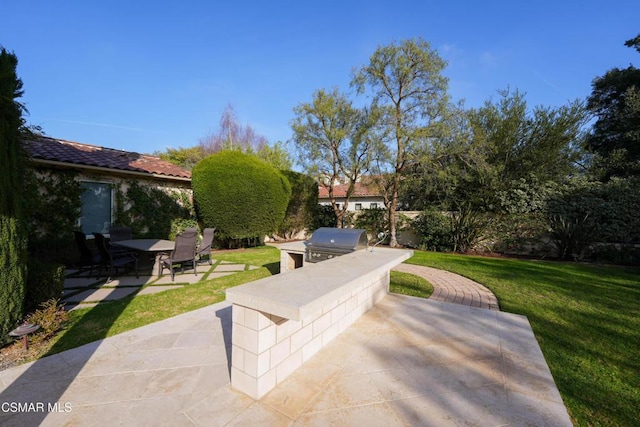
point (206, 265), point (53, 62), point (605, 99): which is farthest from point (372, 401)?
point (605, 99)

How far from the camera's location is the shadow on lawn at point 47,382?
182cm

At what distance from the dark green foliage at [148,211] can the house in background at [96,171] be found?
236 mm

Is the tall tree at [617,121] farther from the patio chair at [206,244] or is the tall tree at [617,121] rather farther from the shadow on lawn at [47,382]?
the shadow on lawn at [47,382]

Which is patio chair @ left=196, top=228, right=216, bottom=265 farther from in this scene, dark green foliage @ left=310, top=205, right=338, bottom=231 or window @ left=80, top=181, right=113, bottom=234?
dark green foliage @ left=310, top=205, right=338, bottom=231

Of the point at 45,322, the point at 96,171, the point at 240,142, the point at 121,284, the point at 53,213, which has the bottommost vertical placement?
the point at 121,284

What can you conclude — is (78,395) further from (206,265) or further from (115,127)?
(115,127)

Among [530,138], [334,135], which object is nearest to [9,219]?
[334,135]

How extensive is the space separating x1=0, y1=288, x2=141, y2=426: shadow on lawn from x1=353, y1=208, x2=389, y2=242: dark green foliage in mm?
11709

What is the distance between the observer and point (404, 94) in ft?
38.3

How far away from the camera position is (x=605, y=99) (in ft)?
51.8

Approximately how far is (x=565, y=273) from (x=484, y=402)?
7.45m

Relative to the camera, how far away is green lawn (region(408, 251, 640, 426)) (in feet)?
7.11

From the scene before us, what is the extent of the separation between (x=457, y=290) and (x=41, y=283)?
685cm

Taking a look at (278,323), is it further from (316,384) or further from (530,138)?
(530,138)
